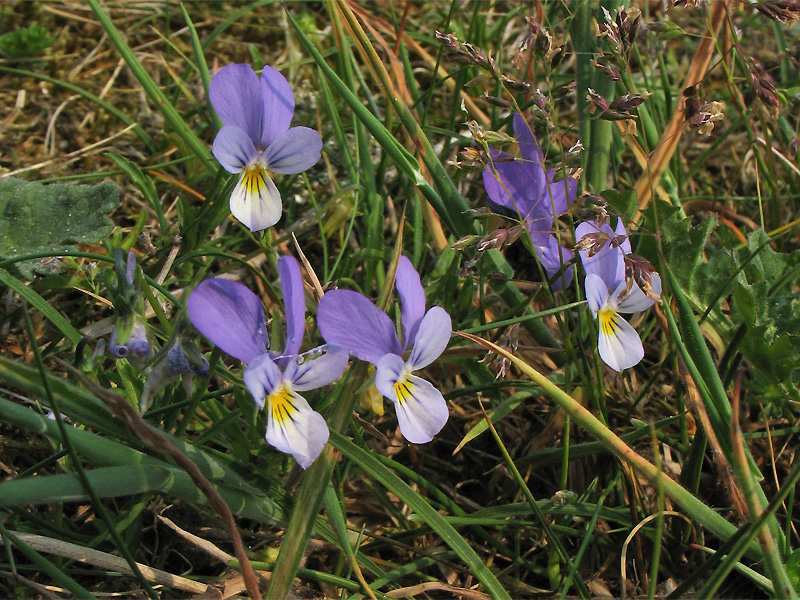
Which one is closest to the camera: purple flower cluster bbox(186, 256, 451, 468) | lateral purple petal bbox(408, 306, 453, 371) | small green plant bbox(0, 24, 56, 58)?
purple flower cluster bbox(186, 256, 451, 468)

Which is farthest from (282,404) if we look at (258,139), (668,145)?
(668,145)

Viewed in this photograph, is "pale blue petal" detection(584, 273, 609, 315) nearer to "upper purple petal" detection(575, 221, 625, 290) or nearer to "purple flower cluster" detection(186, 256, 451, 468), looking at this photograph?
"upper purple petal" detection(575, 221, 625, 290)

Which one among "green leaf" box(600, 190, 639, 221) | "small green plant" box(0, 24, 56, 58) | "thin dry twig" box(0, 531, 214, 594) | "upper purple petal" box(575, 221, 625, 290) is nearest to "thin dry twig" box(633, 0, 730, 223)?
"green leaf" box(600, 190, 639, 221)

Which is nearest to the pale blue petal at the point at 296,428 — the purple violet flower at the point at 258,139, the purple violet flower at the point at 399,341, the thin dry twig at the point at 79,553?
the purple violet flower at the point at 399,341

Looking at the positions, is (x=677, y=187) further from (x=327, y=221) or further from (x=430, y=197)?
(x=327, y=221)

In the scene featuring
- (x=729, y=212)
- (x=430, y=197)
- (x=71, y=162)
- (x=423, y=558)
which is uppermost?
(x=430, y=197)

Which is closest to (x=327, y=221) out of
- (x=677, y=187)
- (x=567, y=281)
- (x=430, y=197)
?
(x=430, y=197)
